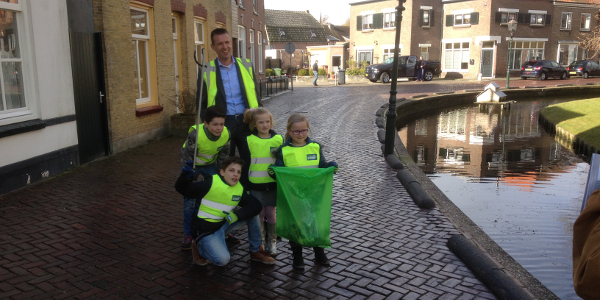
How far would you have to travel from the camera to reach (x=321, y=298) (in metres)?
3.55

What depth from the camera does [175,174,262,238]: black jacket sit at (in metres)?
3.73

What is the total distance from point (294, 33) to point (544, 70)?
25819 mm

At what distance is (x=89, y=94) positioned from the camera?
809 centimetres

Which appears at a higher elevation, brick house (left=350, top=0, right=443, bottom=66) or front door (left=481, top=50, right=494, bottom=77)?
brick house (left=350, top=0, right=443, bottom=66)

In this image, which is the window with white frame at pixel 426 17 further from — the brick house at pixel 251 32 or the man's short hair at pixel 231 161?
the man's short hair at pixel 231 161

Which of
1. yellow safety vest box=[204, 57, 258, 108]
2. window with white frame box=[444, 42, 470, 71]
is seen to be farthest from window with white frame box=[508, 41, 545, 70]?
yellow safety vest box=[204, 57, 258, 108]

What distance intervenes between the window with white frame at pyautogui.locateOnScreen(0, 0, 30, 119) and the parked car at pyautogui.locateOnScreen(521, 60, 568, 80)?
3576cm

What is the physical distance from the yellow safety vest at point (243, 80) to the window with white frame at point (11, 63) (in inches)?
130

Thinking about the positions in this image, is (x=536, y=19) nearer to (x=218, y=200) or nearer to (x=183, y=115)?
(x=183, y=115)

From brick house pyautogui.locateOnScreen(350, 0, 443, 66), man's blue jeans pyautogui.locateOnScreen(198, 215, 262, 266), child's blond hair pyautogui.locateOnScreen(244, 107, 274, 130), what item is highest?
brick house pyautogui.locateOnScreen(350, 0, 443, 66)

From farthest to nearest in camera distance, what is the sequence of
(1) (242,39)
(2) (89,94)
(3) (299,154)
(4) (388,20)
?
(4) (388,20), (1) (242,39), (2) (89,94), (3) (299,154)

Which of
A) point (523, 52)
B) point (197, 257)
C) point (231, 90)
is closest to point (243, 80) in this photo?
point (231, 90)

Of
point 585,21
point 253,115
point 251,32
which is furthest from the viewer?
point 585,21

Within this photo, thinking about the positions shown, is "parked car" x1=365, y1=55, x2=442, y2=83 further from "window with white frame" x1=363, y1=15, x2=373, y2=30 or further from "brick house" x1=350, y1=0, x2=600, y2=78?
"window with white frame" x1=363, y1=15, x2=373, y2=30
